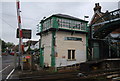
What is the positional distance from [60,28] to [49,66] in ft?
16.1

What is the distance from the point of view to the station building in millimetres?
15734

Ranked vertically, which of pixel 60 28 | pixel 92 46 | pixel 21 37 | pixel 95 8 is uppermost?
pixel 95 8

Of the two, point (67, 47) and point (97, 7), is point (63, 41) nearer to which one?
point (67, 47)

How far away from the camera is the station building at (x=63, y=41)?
51.6 feet

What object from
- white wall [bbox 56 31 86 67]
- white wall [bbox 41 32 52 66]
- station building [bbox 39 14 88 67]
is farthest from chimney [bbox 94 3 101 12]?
white wall [bbox 41 32 52 66]

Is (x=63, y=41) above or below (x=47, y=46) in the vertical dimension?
above

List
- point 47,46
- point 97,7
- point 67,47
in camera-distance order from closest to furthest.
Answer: point 67,47, point 47,46, point 97,7

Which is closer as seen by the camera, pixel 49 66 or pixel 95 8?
pixel 49 66

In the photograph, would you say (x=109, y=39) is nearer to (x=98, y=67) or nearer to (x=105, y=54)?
(x=105, y=54)

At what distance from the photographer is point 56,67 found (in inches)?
605

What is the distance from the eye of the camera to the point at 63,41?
53.4 ft

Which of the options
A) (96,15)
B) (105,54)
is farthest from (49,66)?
(96,15)

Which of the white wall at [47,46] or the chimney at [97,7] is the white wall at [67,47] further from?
the chimney at [97,7]

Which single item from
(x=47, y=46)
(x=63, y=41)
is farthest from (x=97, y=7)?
(x=47, y=46)
